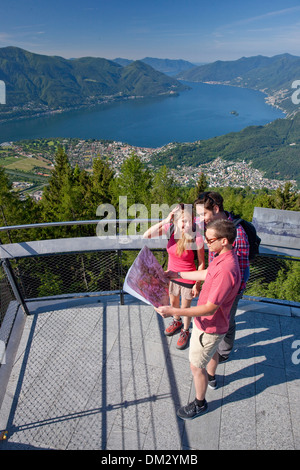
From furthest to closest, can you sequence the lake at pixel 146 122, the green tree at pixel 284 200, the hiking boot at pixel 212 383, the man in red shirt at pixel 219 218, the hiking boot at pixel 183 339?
1. the lake at pixel 146 122
2. the green tree at pixel 284 200
3. the hiking boot at pixel 183 339
4. the hiking boot at pixel 212 383
5. the man in red shirt at pixel 219 218

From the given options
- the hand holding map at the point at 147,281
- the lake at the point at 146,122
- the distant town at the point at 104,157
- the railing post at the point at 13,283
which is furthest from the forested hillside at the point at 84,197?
the lake at the point at 146,122

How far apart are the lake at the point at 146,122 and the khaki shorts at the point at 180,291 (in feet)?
356

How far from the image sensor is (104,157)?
6269 cm

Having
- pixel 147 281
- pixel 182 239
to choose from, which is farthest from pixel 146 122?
pixel 147 281

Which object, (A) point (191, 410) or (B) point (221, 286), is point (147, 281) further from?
(A) point (191, 410)

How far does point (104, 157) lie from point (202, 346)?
6429 cm

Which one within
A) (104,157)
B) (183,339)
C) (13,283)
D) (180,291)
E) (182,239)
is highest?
(182,239)

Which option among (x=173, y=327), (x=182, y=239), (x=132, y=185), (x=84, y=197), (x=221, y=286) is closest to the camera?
(x=221, y=286)

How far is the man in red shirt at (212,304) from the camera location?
200cm

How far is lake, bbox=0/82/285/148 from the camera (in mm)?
113562

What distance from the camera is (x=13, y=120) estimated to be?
134 meters

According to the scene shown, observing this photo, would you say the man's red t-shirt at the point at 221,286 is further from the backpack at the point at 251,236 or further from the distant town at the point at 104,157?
the distant town at the point at 104,157
